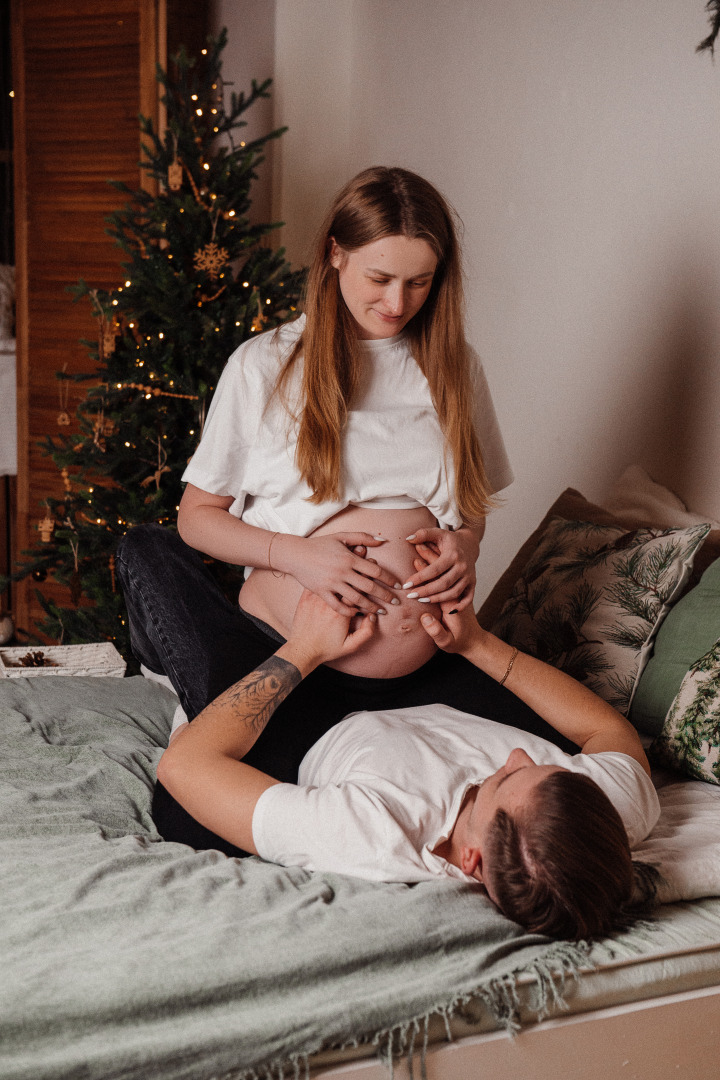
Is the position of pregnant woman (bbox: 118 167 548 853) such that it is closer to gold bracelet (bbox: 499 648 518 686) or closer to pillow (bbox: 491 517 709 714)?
gold bracelet (bbox: 499 648 518 686)

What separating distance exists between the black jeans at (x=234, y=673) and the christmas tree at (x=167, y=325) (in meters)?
1.00

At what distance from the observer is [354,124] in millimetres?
3332

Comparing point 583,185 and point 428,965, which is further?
point 583,185

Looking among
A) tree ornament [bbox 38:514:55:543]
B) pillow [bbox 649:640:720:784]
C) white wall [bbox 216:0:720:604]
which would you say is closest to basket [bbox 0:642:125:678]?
tree ornament [bbox 38:514:55:543]

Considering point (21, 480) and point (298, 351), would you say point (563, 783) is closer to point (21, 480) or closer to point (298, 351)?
point (298, 351)

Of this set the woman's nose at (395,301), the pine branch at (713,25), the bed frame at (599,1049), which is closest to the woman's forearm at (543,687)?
the bed frame at (599,1049)

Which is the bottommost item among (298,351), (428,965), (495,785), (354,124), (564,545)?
(428,965)

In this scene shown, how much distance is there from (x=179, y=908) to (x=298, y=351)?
872mm

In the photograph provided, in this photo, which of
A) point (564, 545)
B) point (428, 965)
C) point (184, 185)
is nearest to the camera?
point (428, 965)

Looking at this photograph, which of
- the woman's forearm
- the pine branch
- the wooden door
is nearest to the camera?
the woman's forearm

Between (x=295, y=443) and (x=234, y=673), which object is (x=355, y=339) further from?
(x=234, y=673)

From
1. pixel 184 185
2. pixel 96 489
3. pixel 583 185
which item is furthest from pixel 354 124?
pixel 96 489

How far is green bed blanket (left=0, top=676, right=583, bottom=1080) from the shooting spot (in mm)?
841

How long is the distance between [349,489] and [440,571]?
0.20 meters
